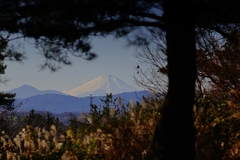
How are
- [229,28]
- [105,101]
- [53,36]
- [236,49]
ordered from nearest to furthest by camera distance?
[53,36] → [229,28] → [236,49] → [105,101]

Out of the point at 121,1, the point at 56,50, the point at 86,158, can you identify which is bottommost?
the point at 86,158

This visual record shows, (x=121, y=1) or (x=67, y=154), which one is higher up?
(x=121, y=1)

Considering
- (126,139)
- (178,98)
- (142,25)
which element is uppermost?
(142,25)

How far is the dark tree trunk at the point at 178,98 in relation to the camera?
5.83 metres

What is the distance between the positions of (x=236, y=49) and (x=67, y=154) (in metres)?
6.03

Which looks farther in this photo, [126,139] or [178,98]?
[126,139]

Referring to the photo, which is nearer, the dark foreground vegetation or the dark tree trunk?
the dark tree trunk

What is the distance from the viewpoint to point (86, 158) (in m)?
6.42

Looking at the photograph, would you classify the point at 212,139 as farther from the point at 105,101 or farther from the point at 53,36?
the point at 105,101

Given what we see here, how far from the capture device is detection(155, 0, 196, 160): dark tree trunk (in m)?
5.83

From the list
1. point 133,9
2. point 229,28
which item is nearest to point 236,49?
point 229,28

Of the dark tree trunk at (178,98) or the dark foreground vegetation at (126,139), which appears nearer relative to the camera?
the dark tree trunk at (178,98)

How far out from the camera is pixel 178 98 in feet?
19.2

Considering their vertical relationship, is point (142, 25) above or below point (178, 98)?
above
